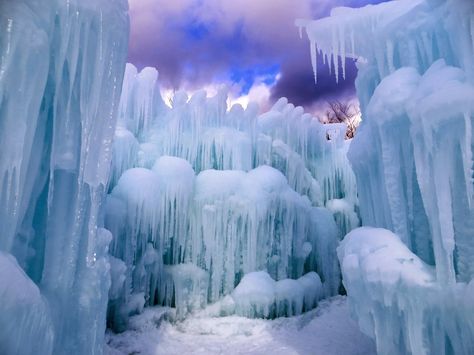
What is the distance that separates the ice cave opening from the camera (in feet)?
13.7

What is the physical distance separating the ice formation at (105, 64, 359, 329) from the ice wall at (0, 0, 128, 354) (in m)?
3.48

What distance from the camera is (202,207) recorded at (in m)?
9.84

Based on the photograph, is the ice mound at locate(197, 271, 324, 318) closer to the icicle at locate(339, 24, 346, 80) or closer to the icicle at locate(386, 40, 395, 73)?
the icicle at locate(339, 24, 346, 80)

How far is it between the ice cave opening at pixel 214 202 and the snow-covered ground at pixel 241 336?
0.21 ft

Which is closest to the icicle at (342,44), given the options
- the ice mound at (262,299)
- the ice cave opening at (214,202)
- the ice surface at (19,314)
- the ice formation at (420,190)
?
the ice cave opening at (214,202)

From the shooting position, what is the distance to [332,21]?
7609mm

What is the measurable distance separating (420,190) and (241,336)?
5.53m

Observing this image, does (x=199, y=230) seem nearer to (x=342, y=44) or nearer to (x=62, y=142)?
(x=342, y=44)

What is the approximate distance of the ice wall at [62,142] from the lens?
3.72 metres

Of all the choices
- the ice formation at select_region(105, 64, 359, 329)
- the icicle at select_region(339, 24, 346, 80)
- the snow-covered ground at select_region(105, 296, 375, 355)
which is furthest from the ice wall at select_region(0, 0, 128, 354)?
the icicle at select_region(339, 24, 346, 80)

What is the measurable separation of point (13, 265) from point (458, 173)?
4.84 metres

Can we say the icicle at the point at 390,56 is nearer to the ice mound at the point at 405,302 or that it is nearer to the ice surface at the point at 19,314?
the ice mound at the point at 405,302

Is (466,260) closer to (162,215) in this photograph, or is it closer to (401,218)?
(401,218)

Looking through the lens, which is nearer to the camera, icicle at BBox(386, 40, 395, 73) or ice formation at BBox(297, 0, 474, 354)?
ice formation at BBox(297, 0, 474, 354)
